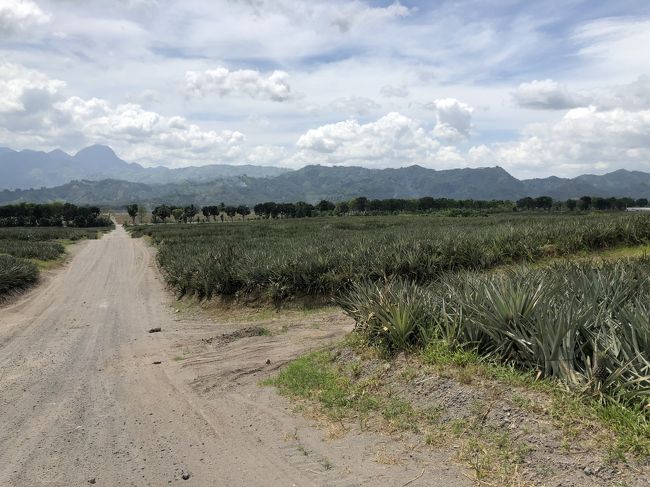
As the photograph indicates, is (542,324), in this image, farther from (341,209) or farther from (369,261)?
(341,209)

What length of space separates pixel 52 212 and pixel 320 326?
428 ft

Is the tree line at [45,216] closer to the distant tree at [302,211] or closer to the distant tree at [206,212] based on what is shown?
the distant tree at [206,212]

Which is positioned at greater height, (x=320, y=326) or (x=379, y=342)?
(x=379, y=342)

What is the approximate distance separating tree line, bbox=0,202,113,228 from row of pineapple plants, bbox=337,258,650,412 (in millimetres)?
125814

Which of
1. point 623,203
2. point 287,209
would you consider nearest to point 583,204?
point 623,203

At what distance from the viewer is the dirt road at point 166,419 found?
432 centimetres

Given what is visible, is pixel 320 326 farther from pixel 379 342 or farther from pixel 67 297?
pixel 67 297

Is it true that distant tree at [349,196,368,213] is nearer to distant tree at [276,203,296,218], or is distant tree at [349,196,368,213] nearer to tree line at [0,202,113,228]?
distant tree at [276,203,296,218]

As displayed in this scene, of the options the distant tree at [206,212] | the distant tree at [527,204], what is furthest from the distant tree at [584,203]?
the distant tree at [206,212]

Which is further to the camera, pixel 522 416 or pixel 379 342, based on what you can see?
pixel 379 342

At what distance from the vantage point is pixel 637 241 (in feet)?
61.3

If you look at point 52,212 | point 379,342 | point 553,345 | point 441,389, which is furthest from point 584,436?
point 52,212

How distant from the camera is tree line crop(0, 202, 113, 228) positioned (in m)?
110

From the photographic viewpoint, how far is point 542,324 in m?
4.96
